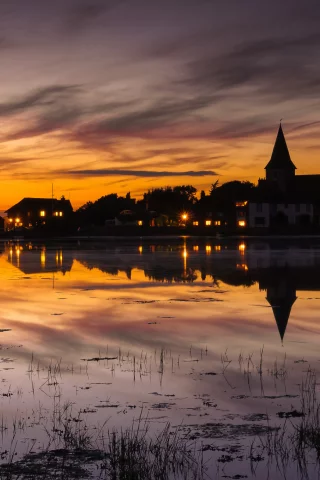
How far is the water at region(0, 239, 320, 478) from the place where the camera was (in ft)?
34.2

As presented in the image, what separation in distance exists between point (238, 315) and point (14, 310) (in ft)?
24.8

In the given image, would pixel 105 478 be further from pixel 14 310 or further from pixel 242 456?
pixel 14 310

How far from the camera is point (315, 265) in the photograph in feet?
147

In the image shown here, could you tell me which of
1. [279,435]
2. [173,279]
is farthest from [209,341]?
[173,279]

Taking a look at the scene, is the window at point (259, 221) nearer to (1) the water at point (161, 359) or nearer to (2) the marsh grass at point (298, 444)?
(1) the water at point (161, 359)

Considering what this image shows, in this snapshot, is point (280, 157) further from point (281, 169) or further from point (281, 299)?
point (281, 299)

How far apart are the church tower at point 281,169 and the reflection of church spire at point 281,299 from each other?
133097mm

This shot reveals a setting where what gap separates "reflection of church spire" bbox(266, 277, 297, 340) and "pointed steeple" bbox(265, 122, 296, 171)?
138 m

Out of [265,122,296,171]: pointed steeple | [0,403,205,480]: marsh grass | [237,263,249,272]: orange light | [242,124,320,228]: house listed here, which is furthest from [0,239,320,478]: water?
[265,122,296,171]: pointed steeple

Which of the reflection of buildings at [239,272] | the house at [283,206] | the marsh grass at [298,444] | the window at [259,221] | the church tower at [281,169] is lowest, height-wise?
the marsh grass at [298,444]

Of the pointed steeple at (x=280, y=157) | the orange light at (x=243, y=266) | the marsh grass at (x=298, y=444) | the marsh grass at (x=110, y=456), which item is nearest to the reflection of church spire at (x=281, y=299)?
the orange light at (x=243, y=266)

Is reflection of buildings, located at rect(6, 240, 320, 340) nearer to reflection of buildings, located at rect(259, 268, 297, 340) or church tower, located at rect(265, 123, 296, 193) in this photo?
reflection of buildings, located at rect(259, 268, 297, 340)

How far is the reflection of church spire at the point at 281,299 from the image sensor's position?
20656 millimetres

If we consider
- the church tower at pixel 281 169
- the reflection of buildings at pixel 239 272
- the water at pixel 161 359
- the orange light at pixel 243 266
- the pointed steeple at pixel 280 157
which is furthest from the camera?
the pointed steeple at pixel 280 157
